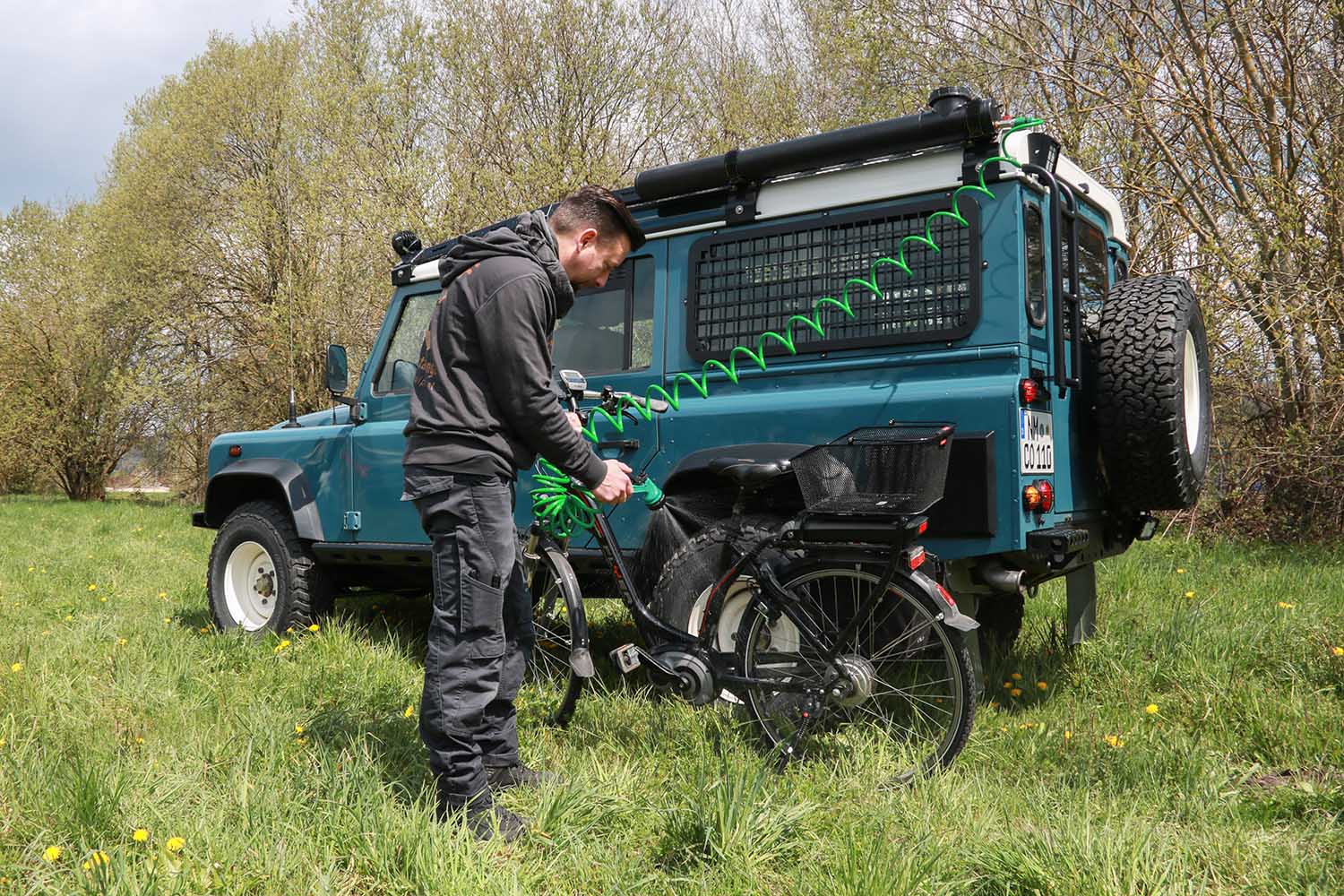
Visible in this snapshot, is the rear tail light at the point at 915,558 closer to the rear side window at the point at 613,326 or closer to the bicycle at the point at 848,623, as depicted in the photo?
the bicycle at the point at 848,623

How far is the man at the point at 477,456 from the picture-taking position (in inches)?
108

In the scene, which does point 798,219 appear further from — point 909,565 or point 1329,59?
point 1329,59

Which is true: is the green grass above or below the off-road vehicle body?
below

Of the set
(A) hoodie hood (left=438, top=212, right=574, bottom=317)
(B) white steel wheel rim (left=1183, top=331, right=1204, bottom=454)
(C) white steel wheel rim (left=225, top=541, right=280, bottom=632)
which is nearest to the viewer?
(A) hoodie hood (left=438, top=212, right=574, bottom=317)

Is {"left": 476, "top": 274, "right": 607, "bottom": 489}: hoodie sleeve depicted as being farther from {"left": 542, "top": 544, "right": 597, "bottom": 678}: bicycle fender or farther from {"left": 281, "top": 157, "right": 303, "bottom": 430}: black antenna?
{"left": 281, "top": 157, "right": 303, "bottom": 430}: black antenna

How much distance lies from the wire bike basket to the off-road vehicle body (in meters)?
0.34

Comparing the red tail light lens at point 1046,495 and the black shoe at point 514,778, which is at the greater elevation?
the red tail light lens at point 1046,495

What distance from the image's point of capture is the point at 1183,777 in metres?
3.10

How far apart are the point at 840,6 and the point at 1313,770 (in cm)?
928

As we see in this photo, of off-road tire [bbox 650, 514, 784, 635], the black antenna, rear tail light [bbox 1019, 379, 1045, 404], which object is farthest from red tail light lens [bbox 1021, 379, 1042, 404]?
the black antenna

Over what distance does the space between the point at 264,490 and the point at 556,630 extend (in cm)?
273

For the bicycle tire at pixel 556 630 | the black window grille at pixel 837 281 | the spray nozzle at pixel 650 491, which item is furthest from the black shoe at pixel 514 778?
the black window grille at pixel 837 281

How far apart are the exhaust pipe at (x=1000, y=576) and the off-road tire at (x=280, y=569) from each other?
3629mm

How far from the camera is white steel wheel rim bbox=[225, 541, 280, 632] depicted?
5699mm
